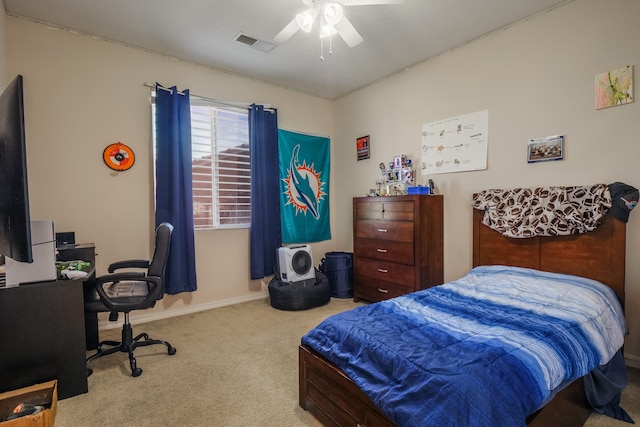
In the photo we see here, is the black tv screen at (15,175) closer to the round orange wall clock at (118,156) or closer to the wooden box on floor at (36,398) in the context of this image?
the wooden box on floor at (36,398)

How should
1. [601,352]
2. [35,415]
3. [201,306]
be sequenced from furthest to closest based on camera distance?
[201,306] < [601,352] < [35,415]

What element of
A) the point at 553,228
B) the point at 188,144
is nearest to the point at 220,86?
the point at 188,144

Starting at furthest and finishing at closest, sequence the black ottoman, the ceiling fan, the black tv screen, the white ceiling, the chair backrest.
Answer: the black ottoman < the white ceiling < the chair backrest < the ceiling fan < the black tv screen

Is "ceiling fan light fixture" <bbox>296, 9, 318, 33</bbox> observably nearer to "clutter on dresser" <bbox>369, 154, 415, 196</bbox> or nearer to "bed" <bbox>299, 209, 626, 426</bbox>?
"clutter on dresser" <bbox>369, 154, 415, 196</bbox>

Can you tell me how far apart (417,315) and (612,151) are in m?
1.95

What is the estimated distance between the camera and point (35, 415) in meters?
1.42

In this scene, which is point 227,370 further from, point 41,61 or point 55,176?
point 41,61

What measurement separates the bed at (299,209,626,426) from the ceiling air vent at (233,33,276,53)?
260 cm

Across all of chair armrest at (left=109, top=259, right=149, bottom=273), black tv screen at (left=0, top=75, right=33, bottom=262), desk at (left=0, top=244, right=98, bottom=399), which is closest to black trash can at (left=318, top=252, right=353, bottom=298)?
chair armrest at (left=109, top=259, right=149, bottom=273)

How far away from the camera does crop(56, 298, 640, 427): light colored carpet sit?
174 cm

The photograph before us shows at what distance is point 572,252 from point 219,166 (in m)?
3.48

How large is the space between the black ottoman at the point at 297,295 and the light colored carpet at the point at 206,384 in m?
0.40

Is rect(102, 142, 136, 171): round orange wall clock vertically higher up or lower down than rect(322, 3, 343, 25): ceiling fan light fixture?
lower down

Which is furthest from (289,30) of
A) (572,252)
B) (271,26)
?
(572,252)
